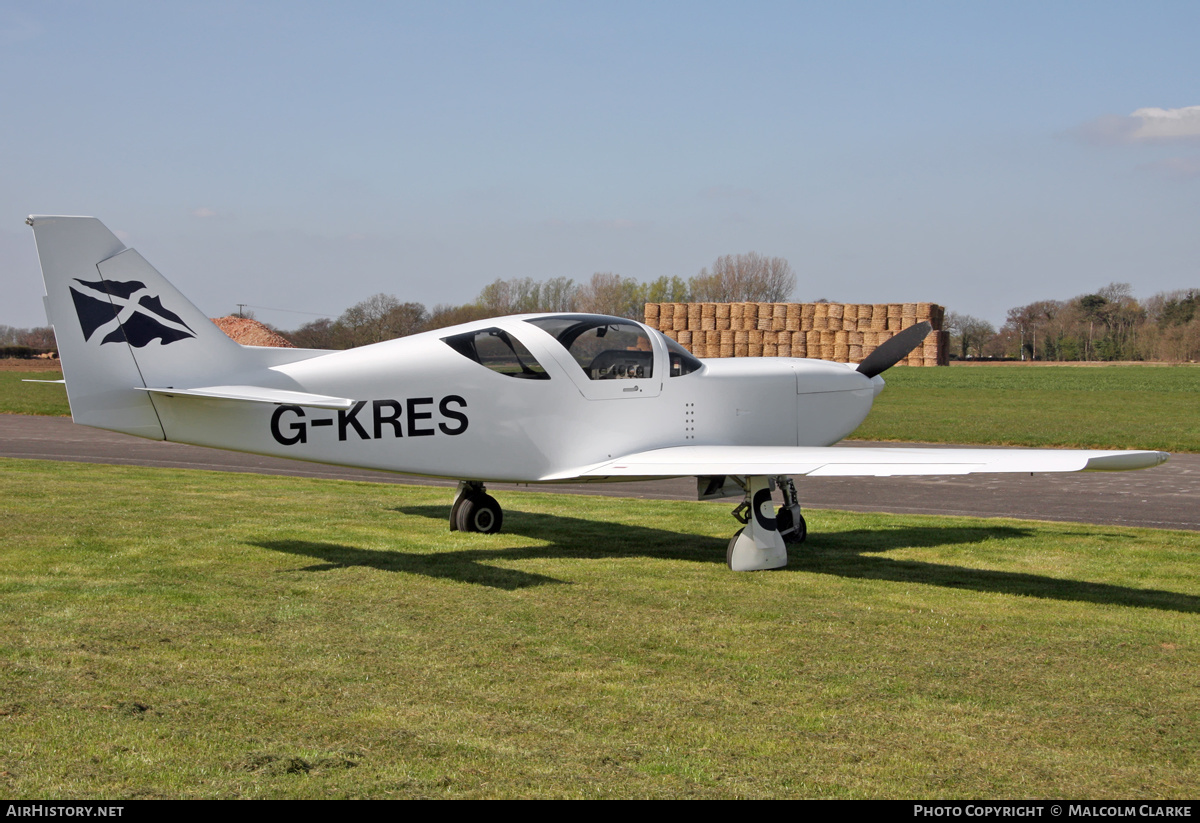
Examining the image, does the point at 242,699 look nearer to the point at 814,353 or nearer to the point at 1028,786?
the point at 1028,786

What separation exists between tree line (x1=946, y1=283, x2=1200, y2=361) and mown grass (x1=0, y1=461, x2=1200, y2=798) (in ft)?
309

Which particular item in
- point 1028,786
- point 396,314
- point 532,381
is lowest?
point 1028,786

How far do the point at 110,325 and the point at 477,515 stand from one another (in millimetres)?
4004

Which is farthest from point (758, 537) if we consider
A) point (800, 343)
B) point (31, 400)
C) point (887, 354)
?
point (800, 343)

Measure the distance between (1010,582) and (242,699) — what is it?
6.14m

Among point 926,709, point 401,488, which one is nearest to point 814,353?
point 401,488

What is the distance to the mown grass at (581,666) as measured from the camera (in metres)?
4.25

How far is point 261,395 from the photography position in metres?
8.20

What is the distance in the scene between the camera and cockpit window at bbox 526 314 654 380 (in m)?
9.63

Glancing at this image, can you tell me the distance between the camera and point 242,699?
5082mm

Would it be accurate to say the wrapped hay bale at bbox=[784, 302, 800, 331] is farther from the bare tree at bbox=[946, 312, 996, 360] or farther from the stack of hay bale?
the bare tree at bbox=[946, 312, 996, 360]

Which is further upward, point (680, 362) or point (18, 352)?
point (18, 352)

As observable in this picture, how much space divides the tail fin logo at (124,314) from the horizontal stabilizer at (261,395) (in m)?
0.43

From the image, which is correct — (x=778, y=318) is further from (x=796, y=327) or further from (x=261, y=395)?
(x=261, y=395)
